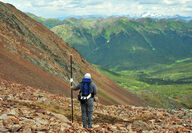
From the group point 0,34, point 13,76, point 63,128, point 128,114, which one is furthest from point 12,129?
point 0,34

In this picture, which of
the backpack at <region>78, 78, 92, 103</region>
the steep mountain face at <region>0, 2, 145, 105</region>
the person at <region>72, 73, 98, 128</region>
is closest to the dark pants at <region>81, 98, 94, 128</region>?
the person at <region>72, 73, 98, 128</region>

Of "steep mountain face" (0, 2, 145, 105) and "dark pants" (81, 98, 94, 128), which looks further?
"steep mountain face" (0, 2, 145, 105)

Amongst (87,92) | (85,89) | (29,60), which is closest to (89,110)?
(87,92)

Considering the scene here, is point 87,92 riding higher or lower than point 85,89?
lower

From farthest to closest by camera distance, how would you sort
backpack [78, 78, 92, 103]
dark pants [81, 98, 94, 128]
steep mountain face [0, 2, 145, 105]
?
steep mountain face [0, 2, 145, 105], dark pants [81, 98, 94, 128], backpack [78, 78, 92, 103]

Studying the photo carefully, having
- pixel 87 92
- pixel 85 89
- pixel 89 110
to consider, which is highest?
pixel 85 89

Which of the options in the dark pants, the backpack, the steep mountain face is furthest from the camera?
the steep mountain face

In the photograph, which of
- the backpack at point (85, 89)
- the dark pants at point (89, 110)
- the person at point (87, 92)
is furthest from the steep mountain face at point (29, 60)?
the backpack at point (85, 89)

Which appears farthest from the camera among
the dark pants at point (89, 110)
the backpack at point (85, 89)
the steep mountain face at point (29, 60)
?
the steep mountain face at point (29, 60)

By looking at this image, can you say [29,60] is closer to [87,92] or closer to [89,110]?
[89,110]

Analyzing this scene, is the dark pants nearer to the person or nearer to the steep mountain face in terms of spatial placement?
the person

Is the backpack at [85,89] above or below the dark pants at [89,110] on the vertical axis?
above

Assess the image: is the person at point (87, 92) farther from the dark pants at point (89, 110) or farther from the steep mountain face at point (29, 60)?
the steep mountain face at point (29, 60)

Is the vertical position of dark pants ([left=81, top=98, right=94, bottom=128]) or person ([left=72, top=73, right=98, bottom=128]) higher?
person ([left=72, top=73, right=98, bottom=128])
